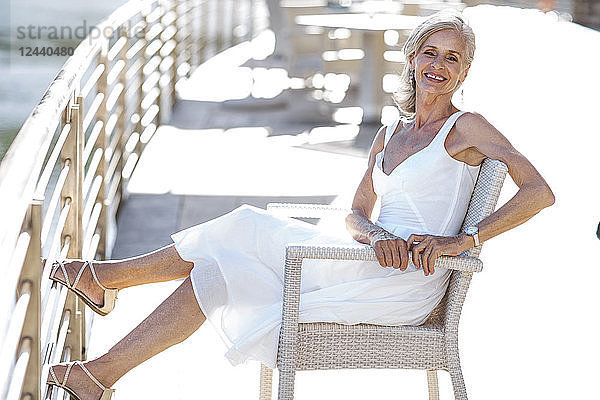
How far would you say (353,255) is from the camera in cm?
234

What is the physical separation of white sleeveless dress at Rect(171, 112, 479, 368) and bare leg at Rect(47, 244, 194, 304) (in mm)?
58

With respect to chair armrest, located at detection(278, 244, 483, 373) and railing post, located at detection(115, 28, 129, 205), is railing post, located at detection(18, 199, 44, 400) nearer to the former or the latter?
chair armrest, located at detection(278, 244, 483, 373)

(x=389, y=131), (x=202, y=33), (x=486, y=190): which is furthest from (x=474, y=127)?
(x=202, y=33)

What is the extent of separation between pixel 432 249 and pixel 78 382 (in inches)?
37.2

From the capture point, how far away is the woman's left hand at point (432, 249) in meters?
2.35

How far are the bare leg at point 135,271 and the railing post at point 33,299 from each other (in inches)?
24.0

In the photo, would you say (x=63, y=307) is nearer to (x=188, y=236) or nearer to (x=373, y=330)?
(x=188, y=236)


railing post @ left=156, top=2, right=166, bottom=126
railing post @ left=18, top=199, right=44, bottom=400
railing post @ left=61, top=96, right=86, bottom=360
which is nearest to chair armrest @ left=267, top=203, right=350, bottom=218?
railing post @ left=61, top=96, right=86, bottom=360

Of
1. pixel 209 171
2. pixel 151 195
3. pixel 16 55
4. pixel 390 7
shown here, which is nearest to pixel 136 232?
pixel 151 195

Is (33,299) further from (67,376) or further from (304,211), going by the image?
(304,211)

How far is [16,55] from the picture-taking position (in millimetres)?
19781

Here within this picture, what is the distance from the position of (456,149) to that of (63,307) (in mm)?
1195

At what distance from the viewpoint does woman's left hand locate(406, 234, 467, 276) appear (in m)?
2.35

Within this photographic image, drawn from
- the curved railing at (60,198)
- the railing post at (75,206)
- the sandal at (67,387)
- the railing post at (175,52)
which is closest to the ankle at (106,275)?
the curved railing at (60,198)
